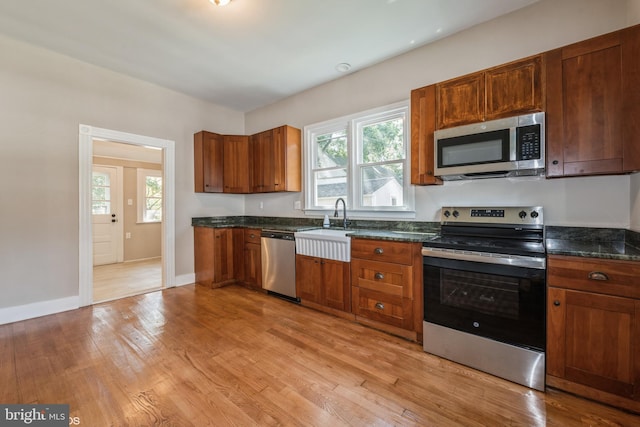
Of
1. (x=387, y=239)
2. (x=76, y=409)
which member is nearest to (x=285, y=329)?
(x=387, y=239)

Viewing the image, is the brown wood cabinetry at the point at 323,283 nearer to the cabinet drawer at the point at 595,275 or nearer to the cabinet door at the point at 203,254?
the cabinet door at the point at 203,254

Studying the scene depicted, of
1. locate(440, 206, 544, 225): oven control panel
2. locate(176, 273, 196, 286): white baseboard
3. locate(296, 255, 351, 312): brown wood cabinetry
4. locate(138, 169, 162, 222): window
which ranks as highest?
locate(138, 169, 162, 222): window

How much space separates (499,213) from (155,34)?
3.70 metres

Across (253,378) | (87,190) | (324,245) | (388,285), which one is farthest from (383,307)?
(87,190)

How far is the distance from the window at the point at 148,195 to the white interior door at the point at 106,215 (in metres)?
0.41

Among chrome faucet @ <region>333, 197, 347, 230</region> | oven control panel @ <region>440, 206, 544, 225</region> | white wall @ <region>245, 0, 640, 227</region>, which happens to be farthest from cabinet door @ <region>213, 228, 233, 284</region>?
oven control panel @ <region>440, 206, 544, 225</region>

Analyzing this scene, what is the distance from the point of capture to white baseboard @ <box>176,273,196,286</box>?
4004 millimetres

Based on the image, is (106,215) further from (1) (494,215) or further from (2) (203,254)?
(1) (494,215)

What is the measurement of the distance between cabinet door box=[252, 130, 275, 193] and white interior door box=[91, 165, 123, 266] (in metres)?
3.57

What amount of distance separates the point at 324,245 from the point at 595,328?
2.11 meters

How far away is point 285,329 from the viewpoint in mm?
2592

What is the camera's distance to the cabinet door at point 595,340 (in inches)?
58.6

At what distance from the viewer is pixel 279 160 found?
3926 millimetres

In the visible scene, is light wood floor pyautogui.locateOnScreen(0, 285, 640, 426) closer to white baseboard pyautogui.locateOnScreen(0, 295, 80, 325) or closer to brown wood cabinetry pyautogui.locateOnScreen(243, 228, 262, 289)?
white baseboard pyautogui.locateOnScreen(0, 295, 80, 325)
